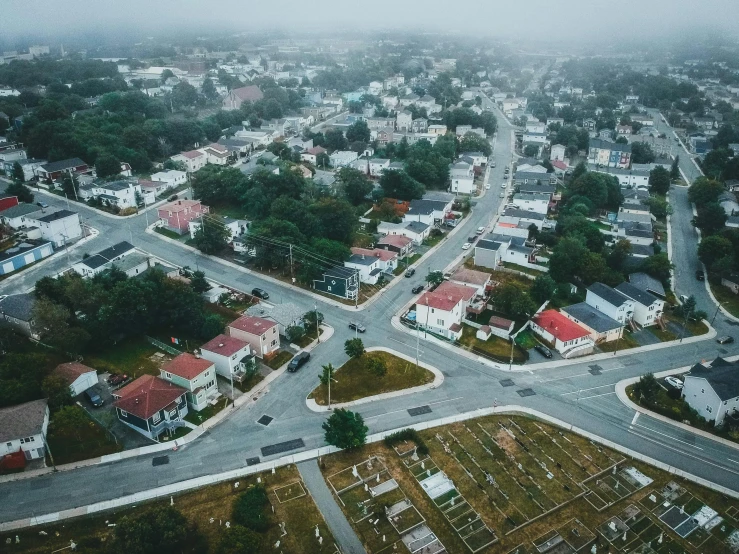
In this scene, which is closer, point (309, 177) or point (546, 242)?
point (546, 242)

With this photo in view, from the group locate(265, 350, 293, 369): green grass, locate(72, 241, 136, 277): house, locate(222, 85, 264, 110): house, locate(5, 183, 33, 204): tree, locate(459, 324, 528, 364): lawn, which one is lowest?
locate(459, 324, 528, 364): lawn

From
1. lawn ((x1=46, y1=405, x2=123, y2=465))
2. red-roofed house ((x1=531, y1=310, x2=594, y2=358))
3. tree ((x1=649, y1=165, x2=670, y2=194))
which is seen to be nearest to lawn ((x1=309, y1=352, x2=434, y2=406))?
red-roofed house ((x1=531, y1=310, x2=594, y2=358))

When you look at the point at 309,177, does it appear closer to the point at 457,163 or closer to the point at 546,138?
the point at 457,163

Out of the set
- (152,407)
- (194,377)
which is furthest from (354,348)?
(152,407)

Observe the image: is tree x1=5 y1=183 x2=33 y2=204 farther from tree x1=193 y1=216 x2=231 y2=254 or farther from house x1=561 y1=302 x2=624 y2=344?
house x1=561 y1=302 x2=624 y2=344

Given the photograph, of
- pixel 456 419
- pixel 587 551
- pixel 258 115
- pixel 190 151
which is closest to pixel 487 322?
pixel 456 419

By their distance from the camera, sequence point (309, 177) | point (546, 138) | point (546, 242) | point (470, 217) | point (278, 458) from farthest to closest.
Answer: point (546, 138), point (309, 177), point (470, 217), point (546, 242), point (278, 458)
